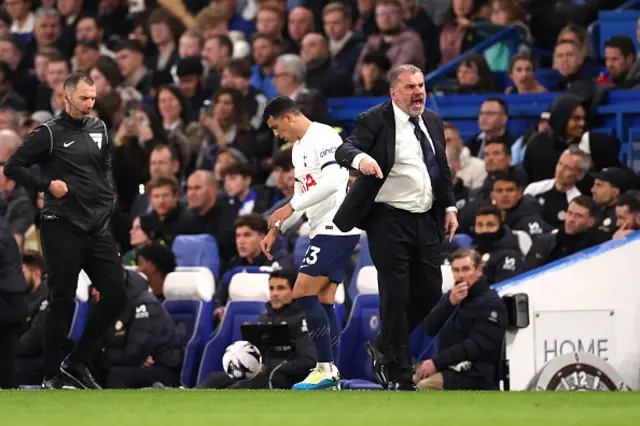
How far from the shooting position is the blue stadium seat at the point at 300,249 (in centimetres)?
1424

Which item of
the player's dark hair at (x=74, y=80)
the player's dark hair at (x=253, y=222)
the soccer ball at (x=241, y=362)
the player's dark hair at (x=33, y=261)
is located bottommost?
the soccer ball at (x=241, y=362)

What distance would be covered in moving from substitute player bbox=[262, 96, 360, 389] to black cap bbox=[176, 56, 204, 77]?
7762 mm

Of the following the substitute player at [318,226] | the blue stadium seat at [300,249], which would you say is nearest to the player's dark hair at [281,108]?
the substitute player at [318,226]

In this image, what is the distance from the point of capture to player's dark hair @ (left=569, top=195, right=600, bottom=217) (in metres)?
13.3

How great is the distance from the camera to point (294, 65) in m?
17.3

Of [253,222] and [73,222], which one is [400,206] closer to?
[73,222]

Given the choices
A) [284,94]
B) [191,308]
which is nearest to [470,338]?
[191,308]

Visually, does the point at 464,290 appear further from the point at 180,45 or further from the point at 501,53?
the point at 180,45

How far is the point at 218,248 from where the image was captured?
610 inches

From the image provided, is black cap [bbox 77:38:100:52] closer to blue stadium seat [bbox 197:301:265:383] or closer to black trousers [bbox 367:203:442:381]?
blue stadium seat [bbox 197:301:265:383]

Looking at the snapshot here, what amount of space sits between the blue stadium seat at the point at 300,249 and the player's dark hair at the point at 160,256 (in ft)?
4.02

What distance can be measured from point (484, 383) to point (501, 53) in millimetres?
6276

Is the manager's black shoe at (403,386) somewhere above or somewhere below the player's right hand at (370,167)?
below

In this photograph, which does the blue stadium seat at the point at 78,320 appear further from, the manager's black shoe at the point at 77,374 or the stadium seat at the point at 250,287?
the manager's black shoe at the point at 77,374
